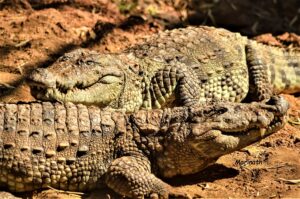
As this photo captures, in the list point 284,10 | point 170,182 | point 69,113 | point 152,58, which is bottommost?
point 170,182

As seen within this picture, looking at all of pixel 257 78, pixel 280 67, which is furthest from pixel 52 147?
pixel 280 67

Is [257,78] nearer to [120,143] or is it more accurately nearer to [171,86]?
[171,86]

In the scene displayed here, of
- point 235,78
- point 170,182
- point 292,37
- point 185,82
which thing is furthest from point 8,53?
point 292,37

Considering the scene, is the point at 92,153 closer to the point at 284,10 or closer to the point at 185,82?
the point at 185,82

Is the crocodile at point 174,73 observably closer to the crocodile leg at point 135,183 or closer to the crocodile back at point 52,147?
the crocodile back at point 52,147

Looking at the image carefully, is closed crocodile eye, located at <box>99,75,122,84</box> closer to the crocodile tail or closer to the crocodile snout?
the crocodile snout

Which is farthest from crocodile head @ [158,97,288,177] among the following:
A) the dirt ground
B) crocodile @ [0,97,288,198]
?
the dirt ground
